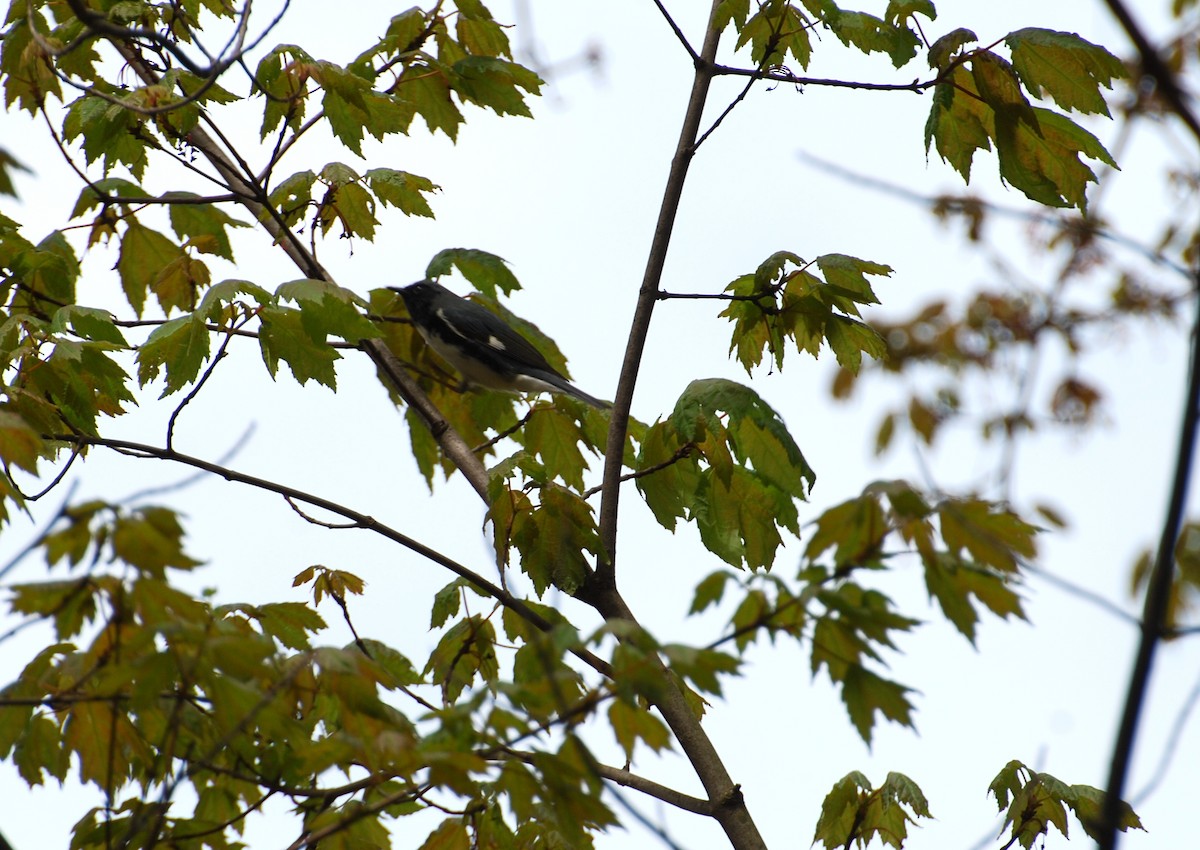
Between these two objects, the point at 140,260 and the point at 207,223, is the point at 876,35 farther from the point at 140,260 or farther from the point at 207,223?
the point at 140,260

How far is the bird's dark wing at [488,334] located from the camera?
5.49 meters

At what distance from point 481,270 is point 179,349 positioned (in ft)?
4.22

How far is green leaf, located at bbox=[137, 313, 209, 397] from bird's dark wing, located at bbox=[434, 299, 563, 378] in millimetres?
2203

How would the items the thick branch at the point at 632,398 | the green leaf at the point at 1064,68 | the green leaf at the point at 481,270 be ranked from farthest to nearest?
the green leaf at the point at 481,270, the green leaf at the point at 1064,68, the thick branch at the point at 632,398

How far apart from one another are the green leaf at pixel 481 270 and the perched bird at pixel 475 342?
508 mm

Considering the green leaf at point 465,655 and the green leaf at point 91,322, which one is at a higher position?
the green leaf at point 91,322

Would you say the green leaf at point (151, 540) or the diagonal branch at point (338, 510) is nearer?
the green leaf at point (151, 540)

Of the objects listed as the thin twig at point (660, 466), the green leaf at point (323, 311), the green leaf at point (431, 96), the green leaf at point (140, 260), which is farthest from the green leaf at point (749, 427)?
the green leaf at point (140, 260)

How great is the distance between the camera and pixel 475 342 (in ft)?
17.9

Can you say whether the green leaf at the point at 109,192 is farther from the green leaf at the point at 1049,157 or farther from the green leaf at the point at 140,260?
the green leaf at the point at 1049,157

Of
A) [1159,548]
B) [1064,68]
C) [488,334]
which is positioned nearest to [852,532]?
[1159,548]

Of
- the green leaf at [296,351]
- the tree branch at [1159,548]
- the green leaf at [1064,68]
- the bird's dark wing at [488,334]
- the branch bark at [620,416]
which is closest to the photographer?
the tree branch at [1159,548]

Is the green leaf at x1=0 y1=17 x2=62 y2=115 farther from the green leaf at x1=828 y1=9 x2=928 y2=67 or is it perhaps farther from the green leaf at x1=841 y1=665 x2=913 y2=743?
the green leaf at x1=841 y1=665 x2=913 y2=743

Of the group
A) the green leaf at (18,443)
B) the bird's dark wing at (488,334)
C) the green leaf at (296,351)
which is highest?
the bird's dark wing at (488,334)
